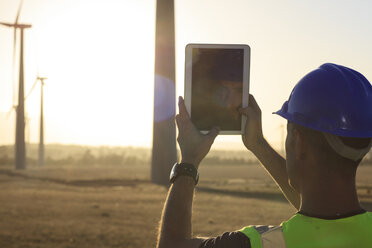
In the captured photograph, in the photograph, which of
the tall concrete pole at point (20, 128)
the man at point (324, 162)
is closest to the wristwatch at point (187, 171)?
the man at point (324, 162)

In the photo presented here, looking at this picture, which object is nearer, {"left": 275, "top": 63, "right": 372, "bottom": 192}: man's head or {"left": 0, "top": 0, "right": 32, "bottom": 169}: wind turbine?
{"left": 275, "top": 63, "right": 372, "bottom": 192}: man's head

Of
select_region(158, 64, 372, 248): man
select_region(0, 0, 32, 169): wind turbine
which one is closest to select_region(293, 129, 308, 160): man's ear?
select_region(158, 64, 372, 248): man

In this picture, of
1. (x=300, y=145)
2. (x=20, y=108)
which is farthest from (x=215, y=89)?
(x=20, y=108)

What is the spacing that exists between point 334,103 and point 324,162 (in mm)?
236

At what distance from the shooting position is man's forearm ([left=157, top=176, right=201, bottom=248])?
8.45 feet

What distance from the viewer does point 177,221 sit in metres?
2.62

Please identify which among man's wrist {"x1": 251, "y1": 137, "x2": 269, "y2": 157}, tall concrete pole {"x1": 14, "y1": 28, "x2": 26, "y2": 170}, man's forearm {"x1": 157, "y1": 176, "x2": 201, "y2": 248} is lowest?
tall concrete pole {"x1": 14, "y1": 28, "x2": 26, "y2": 170}

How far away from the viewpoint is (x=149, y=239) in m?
12.1

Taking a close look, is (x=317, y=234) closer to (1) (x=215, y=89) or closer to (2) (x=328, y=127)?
(2) (x=328, y=127)

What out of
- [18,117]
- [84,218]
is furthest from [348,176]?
[18,117]

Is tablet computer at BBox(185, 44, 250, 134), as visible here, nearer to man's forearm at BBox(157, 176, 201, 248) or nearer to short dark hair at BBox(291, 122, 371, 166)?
man's forearm at BBox(157, 176, 201, 248)

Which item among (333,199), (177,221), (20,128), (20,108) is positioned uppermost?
(333,199)

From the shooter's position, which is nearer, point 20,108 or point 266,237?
point 266,237

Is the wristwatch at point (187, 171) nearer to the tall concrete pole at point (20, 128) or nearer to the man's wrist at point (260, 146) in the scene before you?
the man's wrist at point (260, 146)
